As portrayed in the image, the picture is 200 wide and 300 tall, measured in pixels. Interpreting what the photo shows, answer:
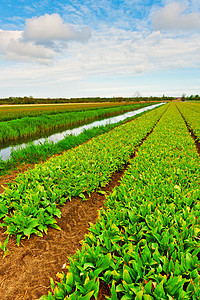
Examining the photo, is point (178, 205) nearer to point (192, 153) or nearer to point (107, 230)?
point (107, 230)

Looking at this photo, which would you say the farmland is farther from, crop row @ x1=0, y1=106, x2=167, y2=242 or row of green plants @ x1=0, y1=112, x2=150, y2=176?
row of green plants @ x1=0, y1=112, x2=150, y2=176

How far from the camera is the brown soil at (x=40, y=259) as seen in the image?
2574mm

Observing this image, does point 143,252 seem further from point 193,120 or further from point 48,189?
point 193,120

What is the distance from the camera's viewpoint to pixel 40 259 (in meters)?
3.11

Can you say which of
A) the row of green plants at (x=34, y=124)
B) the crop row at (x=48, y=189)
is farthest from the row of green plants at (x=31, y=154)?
the row of green plants at (x=34, y=124)

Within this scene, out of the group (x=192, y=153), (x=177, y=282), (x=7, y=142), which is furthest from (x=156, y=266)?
(x=7, y=142)

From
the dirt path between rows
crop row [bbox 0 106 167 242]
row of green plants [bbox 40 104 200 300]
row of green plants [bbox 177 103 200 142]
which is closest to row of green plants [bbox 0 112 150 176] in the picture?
crop row [bbox 0 106 167 242]

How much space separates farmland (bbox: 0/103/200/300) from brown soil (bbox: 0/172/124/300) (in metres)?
0.16

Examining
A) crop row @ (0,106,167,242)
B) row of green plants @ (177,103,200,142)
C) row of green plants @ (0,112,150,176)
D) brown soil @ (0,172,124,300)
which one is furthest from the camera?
row of green plants @ (177,103,200,142)

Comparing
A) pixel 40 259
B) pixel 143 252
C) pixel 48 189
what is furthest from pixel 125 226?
pixel 48 189

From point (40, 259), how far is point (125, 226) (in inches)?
64.5

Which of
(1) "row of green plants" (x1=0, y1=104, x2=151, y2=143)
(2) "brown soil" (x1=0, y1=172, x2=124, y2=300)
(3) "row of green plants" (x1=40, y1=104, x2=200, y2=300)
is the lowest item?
(2) "brown soil" (x1=0, y1=172, x2=124, y2=300)

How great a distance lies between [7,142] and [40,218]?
1323cm

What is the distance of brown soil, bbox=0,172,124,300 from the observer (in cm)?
257
